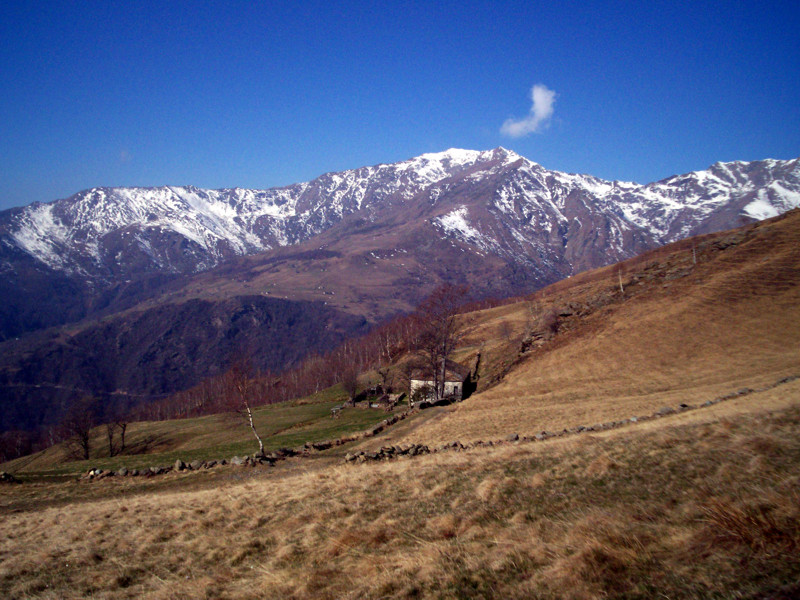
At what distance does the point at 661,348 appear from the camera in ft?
136

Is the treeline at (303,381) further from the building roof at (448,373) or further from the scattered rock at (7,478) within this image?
the scattered rock at (7,478)

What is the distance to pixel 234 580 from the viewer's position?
898 cm

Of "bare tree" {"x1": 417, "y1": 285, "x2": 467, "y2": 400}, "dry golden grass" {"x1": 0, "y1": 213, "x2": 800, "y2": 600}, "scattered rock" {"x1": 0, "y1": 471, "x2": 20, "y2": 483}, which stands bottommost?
"scattered rock" {"x1": 0, "y1": 471, "x2": 20, "y2": 483}

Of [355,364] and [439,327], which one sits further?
[355,364]

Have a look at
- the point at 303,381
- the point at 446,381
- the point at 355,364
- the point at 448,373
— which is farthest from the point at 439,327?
the point at 303,381

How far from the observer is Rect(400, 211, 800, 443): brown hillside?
2936 cm

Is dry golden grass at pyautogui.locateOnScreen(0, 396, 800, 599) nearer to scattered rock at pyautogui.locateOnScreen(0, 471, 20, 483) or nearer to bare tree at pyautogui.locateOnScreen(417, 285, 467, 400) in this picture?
scattered rock at pyautogui.locateOnScreen(0, 471, 20, 483)

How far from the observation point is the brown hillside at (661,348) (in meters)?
29.4

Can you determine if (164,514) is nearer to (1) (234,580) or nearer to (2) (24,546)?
(2) (24,546)

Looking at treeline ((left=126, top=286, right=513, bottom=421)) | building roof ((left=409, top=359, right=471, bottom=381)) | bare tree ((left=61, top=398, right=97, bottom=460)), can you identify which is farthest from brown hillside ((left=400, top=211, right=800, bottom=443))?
treeline ((left=126, top=286, right=513, bottom=421))

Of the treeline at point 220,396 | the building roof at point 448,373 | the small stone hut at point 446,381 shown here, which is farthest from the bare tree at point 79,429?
the building roof at point 448,373

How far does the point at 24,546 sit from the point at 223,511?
5157mm

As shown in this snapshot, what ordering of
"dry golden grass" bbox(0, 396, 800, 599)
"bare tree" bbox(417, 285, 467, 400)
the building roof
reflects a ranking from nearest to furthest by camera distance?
"dry golden grass" bbox(0, 396, 800, 599), "bare tree" bbox(417, 285, 467, 400), the building roof

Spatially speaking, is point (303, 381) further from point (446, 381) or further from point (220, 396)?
point (446, 381)
